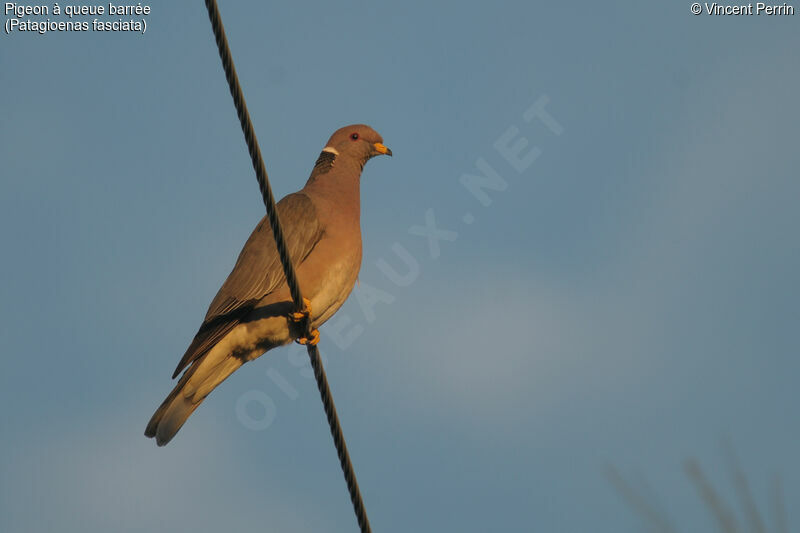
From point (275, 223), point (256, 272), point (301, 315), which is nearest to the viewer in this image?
point (275, 223)

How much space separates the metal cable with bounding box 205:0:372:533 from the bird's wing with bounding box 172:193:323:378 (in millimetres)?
1275

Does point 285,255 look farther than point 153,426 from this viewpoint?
No

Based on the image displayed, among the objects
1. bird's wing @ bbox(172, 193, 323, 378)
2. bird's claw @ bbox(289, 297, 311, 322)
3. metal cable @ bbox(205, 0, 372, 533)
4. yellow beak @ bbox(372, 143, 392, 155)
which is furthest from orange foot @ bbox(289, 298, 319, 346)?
yellow beak @ bbox(372, 143, 392, 155)

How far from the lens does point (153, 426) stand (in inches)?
194

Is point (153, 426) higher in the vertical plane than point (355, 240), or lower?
lower

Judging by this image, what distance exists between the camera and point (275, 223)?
133 inches

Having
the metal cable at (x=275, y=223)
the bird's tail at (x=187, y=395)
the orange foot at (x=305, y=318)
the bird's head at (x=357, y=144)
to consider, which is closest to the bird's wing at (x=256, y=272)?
the bird's tail at (x=187, y=395)

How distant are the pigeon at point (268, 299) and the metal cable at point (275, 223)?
48.8 inches

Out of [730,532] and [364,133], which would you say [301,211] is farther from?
[730,532]

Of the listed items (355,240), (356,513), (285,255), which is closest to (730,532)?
(356,513)

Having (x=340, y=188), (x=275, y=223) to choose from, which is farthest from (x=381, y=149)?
(x=275, y=223)

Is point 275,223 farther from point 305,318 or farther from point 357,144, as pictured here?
point 357,144

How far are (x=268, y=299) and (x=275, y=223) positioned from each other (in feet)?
5.73

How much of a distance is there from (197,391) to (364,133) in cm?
246
